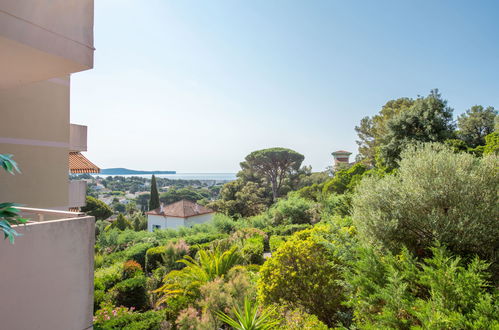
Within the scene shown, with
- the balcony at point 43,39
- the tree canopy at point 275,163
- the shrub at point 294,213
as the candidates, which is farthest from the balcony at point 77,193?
the tree canopy at point 275,163

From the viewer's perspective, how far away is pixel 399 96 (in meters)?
22.5

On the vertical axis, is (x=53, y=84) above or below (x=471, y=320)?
above

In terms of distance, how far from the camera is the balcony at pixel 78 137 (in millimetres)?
7590

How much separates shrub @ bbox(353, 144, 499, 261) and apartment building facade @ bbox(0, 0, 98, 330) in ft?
13.5

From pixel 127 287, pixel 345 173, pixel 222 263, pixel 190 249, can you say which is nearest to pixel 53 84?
pixel 127 287

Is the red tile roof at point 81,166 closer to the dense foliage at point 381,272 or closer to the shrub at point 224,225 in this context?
the dense foliage at point 381,272

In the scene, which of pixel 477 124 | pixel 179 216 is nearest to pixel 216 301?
pixel 179 216

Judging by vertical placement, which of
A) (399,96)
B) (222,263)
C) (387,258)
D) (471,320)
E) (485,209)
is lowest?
(222,263)

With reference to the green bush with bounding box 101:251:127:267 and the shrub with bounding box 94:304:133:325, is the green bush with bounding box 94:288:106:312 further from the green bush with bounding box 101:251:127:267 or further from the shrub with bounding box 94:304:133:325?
the green bush with bounding box 101:251:127:267

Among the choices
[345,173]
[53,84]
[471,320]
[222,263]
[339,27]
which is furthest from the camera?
[345,173]

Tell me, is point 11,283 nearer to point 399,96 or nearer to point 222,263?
point 222,263

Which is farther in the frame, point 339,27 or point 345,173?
point 345,173

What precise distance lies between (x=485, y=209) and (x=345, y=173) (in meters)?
16.8

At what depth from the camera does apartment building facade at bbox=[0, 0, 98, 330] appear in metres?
2.64
